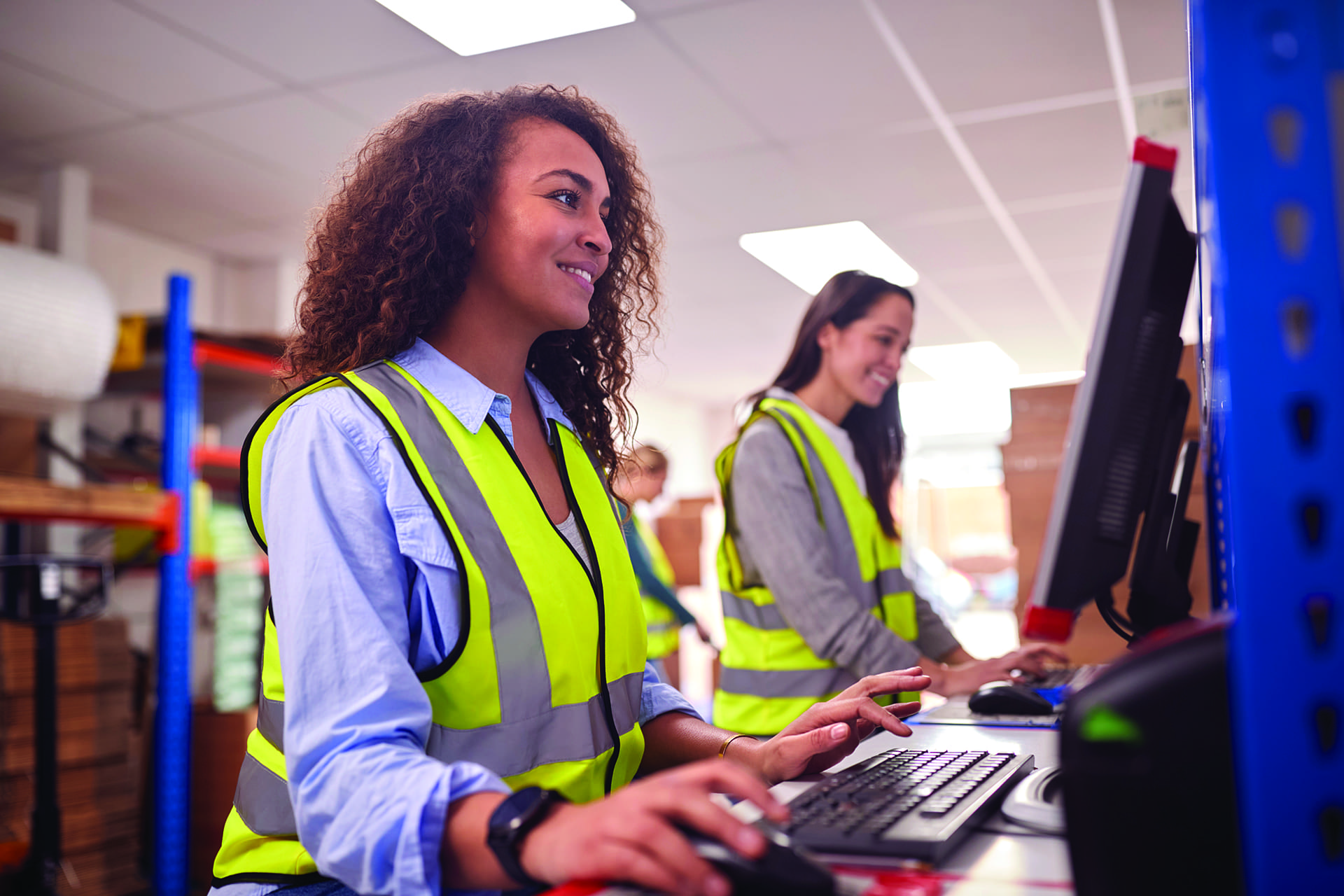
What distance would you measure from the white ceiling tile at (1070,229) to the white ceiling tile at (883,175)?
436mm

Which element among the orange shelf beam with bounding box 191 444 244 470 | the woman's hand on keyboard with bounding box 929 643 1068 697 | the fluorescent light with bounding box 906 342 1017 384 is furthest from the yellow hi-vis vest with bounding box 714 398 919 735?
the fluorescent light with bounding box 906 342 1017 384

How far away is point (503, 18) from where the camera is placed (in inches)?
105

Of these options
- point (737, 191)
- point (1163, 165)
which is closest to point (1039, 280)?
point (737, 191)

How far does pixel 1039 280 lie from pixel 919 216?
1.40 metres

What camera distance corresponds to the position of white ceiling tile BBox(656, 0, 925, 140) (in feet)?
8.64

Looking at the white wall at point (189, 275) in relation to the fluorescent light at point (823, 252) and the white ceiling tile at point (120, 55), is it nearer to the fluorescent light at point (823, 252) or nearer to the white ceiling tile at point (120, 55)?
the white ceiling tile at point (120, 55)

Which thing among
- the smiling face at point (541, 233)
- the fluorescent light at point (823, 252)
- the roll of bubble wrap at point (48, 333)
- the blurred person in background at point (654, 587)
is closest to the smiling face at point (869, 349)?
the smiling face at point (541, 233)

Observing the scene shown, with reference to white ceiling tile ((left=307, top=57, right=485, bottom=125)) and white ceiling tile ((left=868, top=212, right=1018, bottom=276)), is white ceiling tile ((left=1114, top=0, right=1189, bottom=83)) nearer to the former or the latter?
white ceiling tile ((left=868, top=212, right=1018, bottom=276))

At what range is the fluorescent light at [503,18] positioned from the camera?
259 cm

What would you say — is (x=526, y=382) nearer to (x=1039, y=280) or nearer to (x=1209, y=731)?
(x=1209, y=731)

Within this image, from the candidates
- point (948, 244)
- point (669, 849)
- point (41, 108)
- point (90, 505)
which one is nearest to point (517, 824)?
point (669, 849)

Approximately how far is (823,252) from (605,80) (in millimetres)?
2009

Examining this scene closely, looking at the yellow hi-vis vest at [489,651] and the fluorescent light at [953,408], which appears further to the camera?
the fluorescent light at [953,408]

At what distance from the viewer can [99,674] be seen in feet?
9.98
